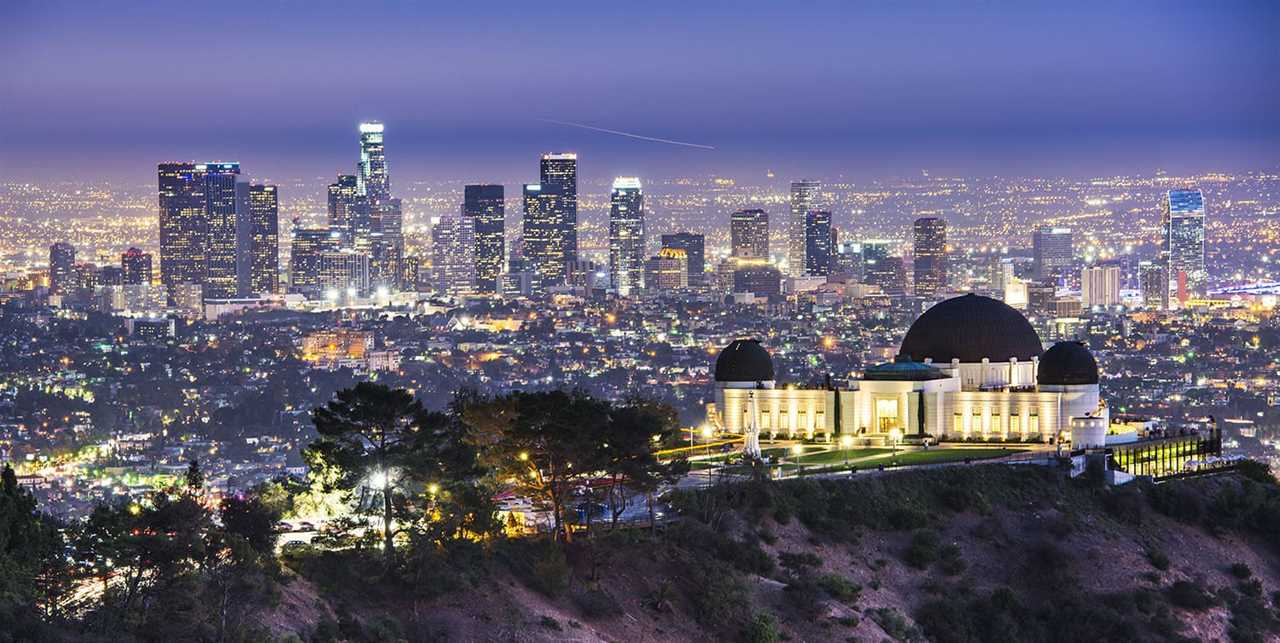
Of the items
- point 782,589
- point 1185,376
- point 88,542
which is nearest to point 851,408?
point 782,589

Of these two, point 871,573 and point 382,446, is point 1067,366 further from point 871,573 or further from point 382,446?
point 382,446

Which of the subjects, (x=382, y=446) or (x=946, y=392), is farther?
(x=946, y=392)

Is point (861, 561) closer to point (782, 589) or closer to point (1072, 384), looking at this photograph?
point (782, 589)

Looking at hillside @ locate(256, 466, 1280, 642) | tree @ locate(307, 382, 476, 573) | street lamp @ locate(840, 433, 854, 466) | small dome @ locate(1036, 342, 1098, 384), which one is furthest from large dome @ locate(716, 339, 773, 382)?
tree @ locate(307, 382, 476, 573)

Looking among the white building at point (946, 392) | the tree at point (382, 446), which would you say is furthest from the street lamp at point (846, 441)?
the tree at point (382, 446)

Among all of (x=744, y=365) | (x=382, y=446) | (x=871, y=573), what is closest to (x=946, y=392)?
(x=744, y=365)

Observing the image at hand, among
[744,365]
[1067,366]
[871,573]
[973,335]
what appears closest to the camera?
[871,573]

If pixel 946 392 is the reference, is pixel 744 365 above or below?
above

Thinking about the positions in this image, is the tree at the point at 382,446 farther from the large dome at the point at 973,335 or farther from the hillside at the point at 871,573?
the large dome at the point at 973,335
